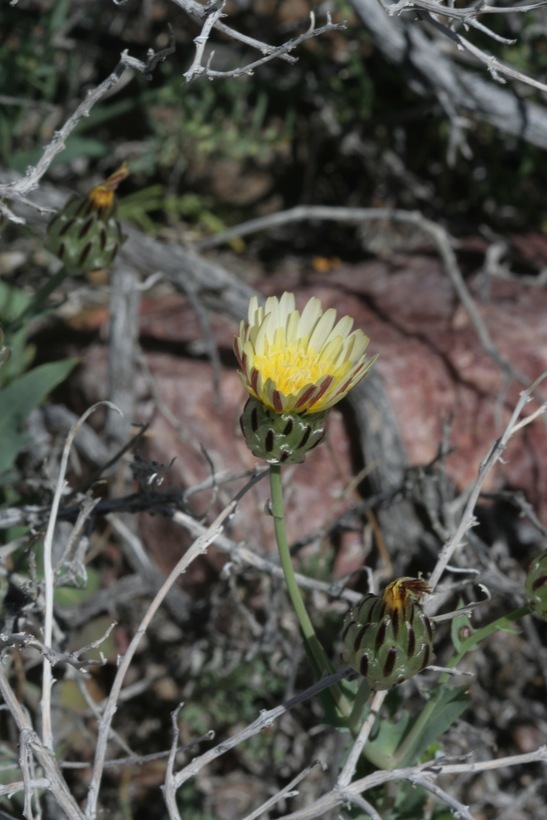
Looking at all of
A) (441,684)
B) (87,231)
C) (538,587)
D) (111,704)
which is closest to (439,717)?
(441,684)

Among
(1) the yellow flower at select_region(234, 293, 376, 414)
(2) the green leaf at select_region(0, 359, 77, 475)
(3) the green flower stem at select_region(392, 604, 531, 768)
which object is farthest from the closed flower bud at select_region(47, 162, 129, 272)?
(3) the green flower stem at select_region(392, 604, 531, 768)

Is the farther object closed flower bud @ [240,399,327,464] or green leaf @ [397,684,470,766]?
green leaf @ [397,684,470,766]

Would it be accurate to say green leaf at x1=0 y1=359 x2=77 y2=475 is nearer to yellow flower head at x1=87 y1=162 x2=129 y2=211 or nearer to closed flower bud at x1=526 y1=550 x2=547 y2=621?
yellow flower head at x1=87 y1=162 x2=129 y2=211

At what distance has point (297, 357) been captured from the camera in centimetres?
186

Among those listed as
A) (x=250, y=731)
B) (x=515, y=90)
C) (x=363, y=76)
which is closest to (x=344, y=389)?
(x=250, y=731)

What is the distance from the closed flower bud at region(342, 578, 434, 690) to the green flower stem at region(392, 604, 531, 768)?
0.14 meters

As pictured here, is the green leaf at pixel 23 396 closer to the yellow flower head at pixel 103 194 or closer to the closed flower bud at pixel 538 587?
the yellow flower head at pixel 103 194

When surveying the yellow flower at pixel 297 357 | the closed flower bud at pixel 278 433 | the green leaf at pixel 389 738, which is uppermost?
the yellow flower at pixel 297 357

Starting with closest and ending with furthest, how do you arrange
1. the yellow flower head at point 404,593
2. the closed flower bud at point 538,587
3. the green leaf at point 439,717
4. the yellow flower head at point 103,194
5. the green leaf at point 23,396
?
1. the yellow flower head at point 404,593
2. the closed flower bud at point 538,587
3. the green leaf at point 439,717
4. the yellow flower head at point 103,194
5. the green leaf at point 23,396

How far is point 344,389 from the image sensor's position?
1.67 m

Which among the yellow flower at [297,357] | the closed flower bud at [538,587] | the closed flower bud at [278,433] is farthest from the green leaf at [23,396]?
the closed flower bud at [538,587]

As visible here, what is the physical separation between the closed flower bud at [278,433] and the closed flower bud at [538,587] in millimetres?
436

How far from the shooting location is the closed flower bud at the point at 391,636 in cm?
159

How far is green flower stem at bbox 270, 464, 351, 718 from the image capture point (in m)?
1.66
